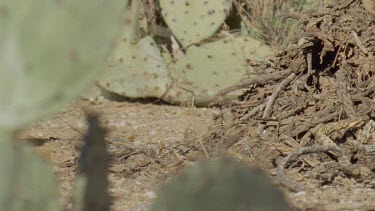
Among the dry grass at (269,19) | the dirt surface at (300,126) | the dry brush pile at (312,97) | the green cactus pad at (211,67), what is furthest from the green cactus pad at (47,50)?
the dry grass at (269,19)

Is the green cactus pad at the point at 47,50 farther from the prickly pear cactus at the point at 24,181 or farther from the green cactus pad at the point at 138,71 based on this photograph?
the green cactus pad at the point at 138,71

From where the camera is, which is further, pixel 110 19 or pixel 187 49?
pixel 187 49

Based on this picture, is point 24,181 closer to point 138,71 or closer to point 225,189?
point 225,189

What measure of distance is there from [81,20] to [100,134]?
37 cm

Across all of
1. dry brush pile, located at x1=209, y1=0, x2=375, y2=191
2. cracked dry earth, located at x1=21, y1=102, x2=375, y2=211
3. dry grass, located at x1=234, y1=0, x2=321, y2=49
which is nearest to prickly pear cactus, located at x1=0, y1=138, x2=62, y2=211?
cracked dry earth, located at x1=21, y1=102, x2=375, y2=211

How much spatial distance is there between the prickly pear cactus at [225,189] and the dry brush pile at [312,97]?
2.18 m

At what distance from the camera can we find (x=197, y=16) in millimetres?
6766

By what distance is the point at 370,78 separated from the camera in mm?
4539

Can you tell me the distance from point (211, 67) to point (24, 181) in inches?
184

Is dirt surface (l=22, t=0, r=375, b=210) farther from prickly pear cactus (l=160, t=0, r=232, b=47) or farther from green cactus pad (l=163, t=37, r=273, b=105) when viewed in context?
prickly pear cactus (l=160, t=0, r=232, b=47)

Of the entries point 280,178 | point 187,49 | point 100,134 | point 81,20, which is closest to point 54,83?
point 81,20

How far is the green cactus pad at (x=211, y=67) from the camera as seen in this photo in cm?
641

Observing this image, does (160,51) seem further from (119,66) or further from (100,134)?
(100,134)

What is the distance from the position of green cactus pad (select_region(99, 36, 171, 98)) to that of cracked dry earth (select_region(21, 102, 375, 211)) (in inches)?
4.8
